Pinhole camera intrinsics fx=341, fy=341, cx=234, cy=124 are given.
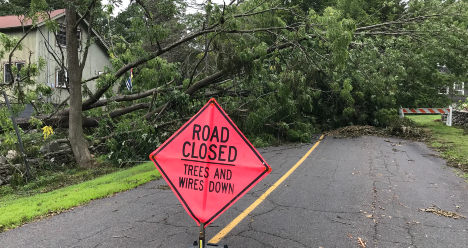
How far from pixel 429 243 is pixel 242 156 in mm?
2644

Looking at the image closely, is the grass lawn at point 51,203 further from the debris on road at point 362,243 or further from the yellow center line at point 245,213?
the debris on road at point 362,243

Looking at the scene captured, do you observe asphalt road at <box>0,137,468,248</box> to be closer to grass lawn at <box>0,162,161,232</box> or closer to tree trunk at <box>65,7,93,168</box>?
grass lawn at <box>0,162,161,232</box>

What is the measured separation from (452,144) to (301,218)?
11.1 metres

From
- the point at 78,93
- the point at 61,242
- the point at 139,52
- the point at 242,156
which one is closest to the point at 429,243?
the point at 242,156

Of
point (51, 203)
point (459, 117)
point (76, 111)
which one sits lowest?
point (51, 203)

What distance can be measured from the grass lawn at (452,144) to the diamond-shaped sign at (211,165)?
6811mm

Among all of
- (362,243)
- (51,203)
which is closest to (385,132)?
(362,243)

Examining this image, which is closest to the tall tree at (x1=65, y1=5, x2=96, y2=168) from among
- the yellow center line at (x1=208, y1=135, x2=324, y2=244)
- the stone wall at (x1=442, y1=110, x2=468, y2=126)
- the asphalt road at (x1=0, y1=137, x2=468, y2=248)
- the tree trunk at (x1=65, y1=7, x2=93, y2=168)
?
the tree trunk at (x1=65, y1=7, x2=93, y2=168)

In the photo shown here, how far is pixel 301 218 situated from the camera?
5117mm

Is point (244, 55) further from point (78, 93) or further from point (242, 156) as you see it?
point (242, 156)

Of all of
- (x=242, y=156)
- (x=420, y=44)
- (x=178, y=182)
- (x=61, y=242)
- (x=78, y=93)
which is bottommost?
(x=61, y=242)

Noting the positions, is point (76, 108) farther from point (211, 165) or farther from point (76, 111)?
point (211, 165)

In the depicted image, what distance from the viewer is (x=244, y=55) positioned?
10094 millimetres

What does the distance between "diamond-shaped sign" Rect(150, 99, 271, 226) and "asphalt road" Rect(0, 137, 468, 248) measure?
73 cm
